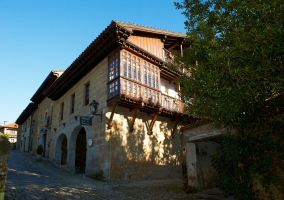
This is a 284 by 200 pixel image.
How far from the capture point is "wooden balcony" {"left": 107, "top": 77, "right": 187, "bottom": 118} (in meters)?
10.5

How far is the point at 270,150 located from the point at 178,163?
902 cm

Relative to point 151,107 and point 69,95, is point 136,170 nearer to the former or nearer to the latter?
point 151,107

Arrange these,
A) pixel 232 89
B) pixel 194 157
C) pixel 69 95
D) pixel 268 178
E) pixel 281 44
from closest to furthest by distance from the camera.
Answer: pixel 281 44 < pixel 232 89 < pixel 268 178 < pixel 194 157 < pixel 69 95

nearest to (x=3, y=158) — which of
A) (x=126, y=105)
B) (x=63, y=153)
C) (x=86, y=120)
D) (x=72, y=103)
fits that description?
(x=126, y=105)

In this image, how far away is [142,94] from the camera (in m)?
11.4

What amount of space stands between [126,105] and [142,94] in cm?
97

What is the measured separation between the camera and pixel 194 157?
309 inches

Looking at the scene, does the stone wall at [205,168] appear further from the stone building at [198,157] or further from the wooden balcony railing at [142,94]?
the wooden balcony railing at [142,94]

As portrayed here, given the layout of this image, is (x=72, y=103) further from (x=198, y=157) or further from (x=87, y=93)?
(x=198, y=157)

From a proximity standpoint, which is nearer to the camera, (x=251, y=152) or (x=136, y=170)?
(x=251, y=152)


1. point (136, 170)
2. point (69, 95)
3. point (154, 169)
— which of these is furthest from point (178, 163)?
point (69, 95)

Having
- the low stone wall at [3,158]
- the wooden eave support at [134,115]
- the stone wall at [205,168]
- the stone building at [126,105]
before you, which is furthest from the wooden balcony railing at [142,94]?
the low stone wall at [3,158]

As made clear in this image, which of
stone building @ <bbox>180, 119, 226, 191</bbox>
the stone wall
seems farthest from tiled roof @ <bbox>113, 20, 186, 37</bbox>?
the stone wall

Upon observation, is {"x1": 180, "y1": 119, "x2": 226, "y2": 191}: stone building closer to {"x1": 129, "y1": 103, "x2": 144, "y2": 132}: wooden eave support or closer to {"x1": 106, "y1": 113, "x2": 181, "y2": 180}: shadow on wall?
{"x1": 129, "y1": 103, "x2": 144, "y2": 132}: wooden eave support
